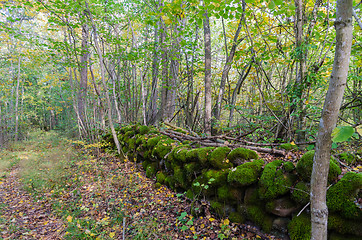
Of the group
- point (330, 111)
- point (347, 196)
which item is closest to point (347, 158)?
point (347, 196)

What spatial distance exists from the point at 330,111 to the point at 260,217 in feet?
6.50

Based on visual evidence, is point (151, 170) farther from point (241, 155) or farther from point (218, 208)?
point (241, 155)

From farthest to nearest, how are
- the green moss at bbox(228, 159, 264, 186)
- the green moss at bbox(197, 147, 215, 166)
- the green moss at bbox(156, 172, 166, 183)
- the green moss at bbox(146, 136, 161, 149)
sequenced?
the green moss at bbox(146, 136, 161, 149), the green moss at bbox(156, 172, 166, 183), the green moss at bbox(197, 147, 215, 166), the green moss at bbox(228, 159, 264, 186)

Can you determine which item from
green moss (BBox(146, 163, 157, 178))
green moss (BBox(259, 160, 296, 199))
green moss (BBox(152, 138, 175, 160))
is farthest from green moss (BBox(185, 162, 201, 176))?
green moss (BBox(146, 163, 157, 178))

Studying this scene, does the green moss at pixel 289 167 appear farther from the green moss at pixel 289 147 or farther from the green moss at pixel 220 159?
the green moss at pixel 220 159

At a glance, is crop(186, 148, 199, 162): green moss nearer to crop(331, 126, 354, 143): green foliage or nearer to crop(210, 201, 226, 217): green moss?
crop(210, 201, 226, 217): green moss

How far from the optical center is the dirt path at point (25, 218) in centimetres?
299

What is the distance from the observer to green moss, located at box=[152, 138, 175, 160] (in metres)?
4.56

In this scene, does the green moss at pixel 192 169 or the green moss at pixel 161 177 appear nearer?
the green moss at pixel 192 169

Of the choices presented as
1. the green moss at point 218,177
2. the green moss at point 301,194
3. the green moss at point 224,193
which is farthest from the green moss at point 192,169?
the green moss at point 301,194

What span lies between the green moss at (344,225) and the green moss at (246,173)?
0.92 metres

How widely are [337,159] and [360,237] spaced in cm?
102

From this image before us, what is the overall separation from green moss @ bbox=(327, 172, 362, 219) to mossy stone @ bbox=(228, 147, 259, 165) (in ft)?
3.69

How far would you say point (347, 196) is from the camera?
1.89 meters
